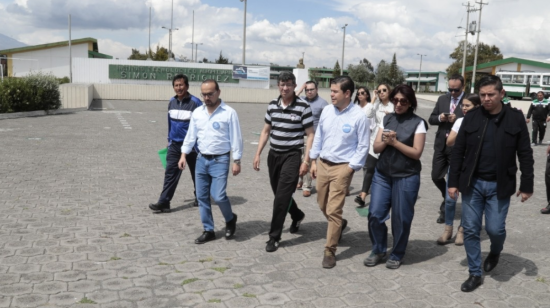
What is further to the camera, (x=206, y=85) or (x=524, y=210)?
(x=524, y=210)

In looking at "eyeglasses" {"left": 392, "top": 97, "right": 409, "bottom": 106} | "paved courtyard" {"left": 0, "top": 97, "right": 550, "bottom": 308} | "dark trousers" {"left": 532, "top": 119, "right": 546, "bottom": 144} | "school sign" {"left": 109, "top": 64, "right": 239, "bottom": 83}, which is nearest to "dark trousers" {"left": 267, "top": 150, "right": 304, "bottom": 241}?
"paved courtyard" {"left": 0, "top": 97, "right": 550, "bottom": 308}

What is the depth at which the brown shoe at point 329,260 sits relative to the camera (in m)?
4.66

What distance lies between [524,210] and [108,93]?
31.5m

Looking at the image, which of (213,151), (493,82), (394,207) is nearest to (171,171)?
(213,151)

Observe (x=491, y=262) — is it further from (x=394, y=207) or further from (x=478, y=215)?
(x=394, y=207)

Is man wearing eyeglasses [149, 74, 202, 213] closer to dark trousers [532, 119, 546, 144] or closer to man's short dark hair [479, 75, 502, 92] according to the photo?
man's short dark hair [479, 75, 502, 92]

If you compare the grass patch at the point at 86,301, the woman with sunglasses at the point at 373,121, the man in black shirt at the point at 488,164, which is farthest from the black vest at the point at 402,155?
the grass patch at the point at 86,301

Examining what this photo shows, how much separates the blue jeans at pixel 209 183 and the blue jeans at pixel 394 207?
159 centimetres

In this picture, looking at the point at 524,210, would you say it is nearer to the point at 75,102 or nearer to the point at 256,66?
the point at 75,102

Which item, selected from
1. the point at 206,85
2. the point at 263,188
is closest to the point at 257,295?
the point at 206,85

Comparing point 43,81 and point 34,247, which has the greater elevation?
point 43,81

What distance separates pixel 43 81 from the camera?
68.6 ft

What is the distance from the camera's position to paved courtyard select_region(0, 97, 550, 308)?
13.1 feet

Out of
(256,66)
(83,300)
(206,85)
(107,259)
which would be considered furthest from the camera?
(256,66)
